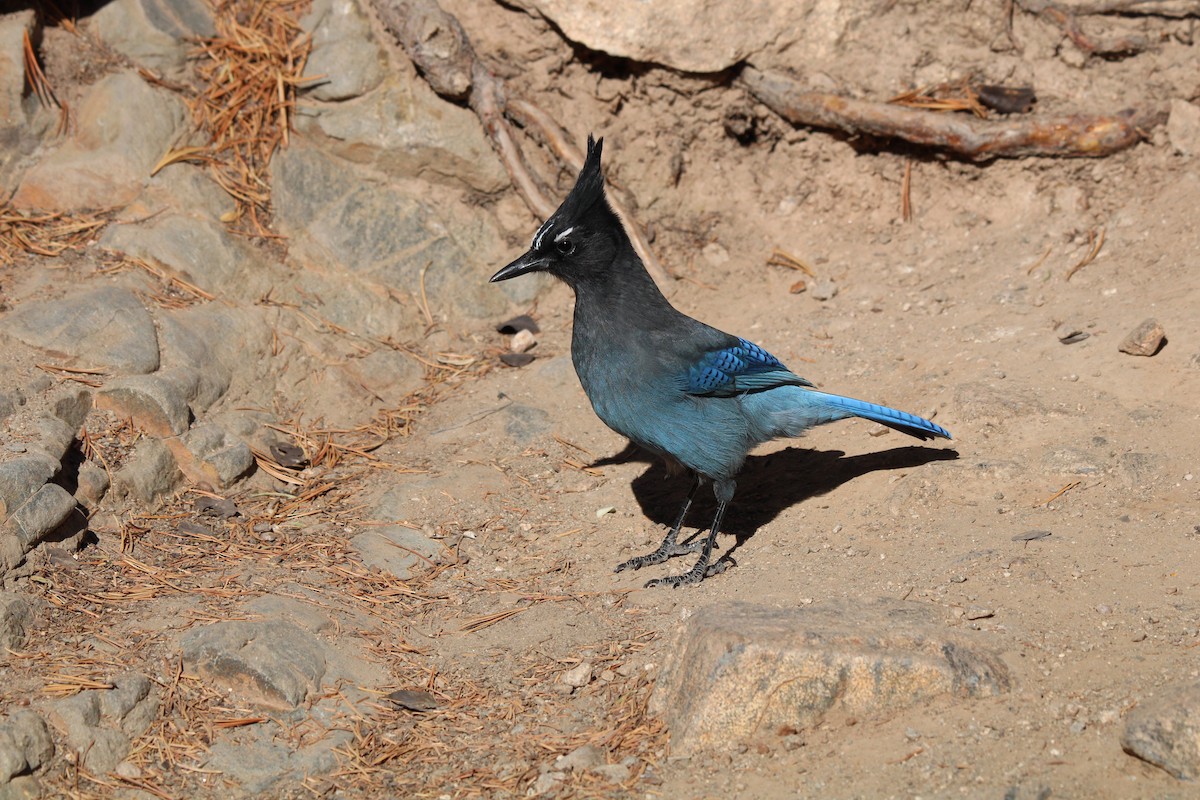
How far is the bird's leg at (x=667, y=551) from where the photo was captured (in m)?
4.61

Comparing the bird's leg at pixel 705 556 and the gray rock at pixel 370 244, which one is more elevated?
the gray rock at pixel 370 244

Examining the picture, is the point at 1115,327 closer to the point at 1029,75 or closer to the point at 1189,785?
the point at 1029,75

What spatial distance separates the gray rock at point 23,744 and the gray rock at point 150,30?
157 inches

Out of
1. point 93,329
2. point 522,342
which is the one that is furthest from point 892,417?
point 93,329

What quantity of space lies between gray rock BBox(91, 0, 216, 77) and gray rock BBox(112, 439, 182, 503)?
7.95 feet

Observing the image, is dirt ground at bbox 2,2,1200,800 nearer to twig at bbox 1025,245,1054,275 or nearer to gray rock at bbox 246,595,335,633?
twig at bbox 1025,245,1054,275

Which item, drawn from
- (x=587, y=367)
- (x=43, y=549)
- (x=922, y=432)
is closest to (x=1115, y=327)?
(x=922, y=432)

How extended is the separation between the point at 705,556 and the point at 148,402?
244 cm

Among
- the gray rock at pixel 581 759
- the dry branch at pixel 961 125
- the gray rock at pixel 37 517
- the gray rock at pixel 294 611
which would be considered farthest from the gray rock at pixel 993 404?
the gray rock at pixel 37 517

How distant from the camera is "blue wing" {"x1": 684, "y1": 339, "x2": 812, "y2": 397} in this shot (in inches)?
181

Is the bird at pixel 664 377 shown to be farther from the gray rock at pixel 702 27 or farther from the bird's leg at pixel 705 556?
the gray rock at pixel 702 27

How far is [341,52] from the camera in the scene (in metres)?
6.35

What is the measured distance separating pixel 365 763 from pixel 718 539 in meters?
2.01

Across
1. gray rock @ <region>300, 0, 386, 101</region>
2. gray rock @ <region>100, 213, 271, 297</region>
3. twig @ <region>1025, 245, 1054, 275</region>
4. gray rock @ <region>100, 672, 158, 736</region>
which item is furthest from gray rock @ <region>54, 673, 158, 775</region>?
twig @ <region>1025, 245, 1054, 275</region>
